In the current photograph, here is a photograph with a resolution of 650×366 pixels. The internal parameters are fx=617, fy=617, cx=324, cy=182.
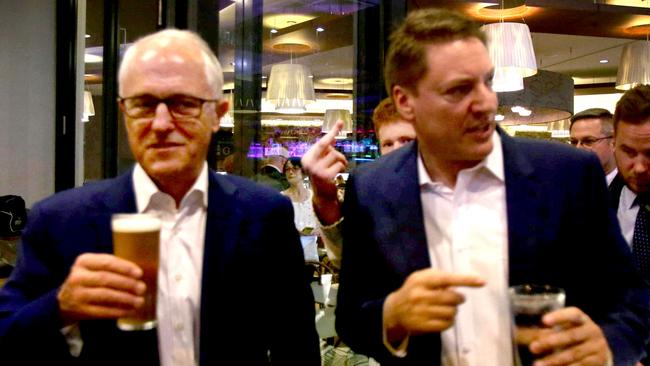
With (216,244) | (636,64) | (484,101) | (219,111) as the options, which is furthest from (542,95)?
(216,244)

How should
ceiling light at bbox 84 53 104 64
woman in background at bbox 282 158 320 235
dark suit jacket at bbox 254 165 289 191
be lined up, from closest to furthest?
woman in background at bbox 282 158 320 235
dark suit jacket at bbox 254 165 289 191
ceiling light at bbox 84 53 104 64

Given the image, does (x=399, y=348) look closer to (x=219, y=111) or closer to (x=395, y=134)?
(x=219, y=111)

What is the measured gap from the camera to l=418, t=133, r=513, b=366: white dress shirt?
Answer: 1.48 metres

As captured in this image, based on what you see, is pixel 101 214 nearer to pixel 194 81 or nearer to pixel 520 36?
pixel 194 81

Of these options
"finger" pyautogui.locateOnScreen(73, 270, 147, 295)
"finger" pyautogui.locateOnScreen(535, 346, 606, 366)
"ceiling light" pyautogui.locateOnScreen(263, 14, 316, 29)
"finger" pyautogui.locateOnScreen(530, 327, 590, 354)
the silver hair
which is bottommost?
"finger" pyautogui.locateOnScreen(535, 346, 606, 366)

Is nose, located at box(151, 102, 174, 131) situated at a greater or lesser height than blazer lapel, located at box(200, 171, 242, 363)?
greater

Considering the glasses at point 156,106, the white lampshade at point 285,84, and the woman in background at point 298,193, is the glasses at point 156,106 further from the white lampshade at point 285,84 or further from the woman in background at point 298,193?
the white lampshade at point 285,84

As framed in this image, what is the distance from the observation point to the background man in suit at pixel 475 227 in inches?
58.0

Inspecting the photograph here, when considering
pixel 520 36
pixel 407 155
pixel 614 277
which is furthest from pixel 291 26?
pixel 614 277

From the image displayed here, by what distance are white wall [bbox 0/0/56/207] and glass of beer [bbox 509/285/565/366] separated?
482 centimetres

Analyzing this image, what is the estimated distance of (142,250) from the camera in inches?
49.9

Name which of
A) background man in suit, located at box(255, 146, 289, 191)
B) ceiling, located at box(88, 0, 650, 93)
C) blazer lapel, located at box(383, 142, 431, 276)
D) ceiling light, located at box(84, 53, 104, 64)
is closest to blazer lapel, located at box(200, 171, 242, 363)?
blazer lapel, located at box(383, 142, 431, 276)

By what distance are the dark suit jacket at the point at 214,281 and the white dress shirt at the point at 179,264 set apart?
3 cm

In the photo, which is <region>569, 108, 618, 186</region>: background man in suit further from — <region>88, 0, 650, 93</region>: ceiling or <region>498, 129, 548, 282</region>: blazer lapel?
<region>498, 129, 548, 282</region>: blazer lapel
